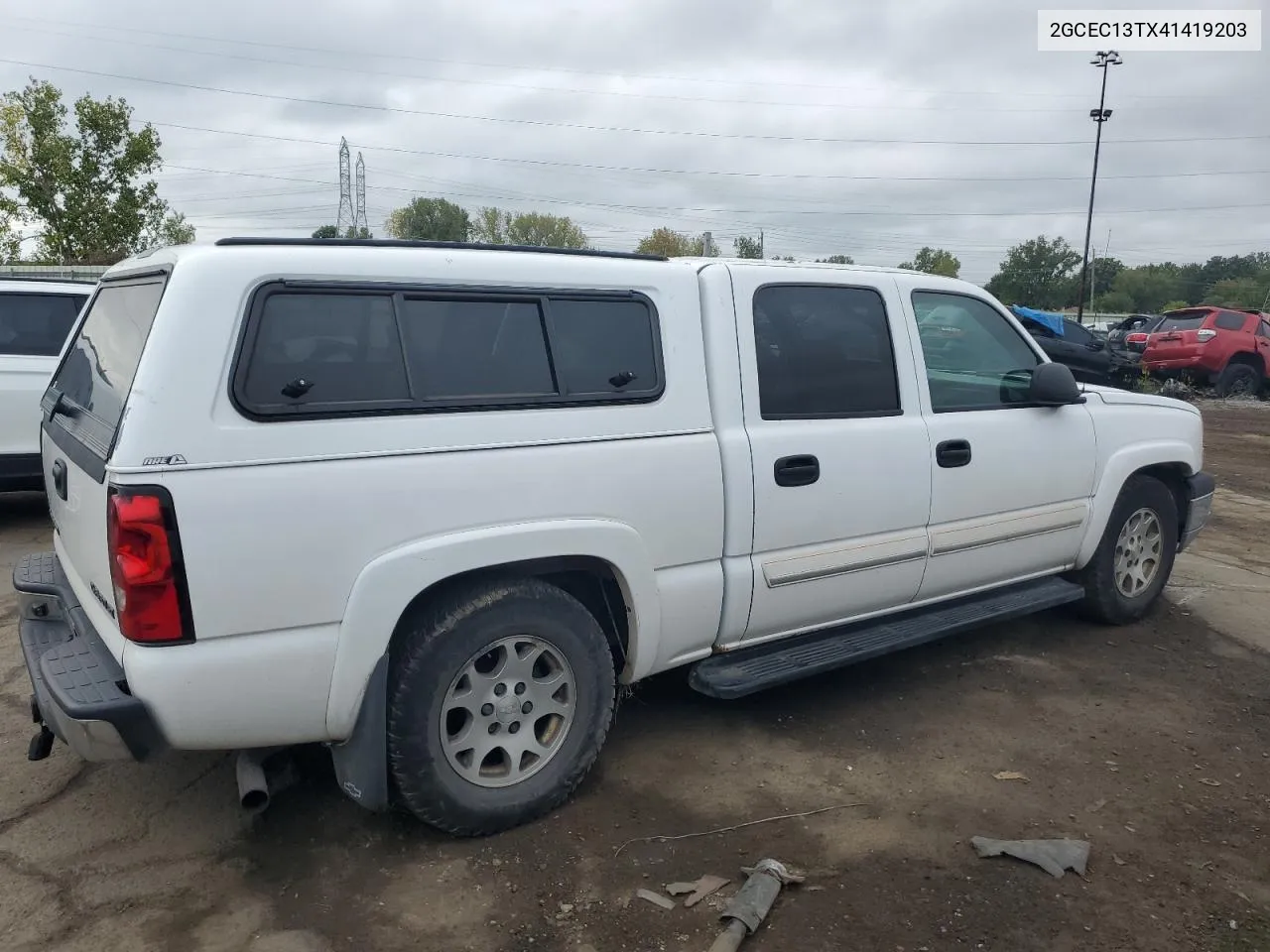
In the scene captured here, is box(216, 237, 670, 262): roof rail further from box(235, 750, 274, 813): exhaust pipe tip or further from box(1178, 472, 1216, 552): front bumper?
box(1178, 472, 1216, 552): front bumper

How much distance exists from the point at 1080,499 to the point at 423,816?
3.49 metres

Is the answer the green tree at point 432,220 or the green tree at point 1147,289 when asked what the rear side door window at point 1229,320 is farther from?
the green tree at point 1147,289

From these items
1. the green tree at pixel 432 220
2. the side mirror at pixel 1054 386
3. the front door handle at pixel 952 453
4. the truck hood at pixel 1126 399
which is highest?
the green tree at pixel 432 220

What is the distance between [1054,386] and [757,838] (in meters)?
2.52

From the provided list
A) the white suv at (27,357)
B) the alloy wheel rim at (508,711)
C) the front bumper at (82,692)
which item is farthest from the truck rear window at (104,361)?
the white suv at (27,357)

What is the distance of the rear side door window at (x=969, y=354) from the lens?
4.29m

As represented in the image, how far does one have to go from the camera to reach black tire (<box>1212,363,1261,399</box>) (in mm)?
18406

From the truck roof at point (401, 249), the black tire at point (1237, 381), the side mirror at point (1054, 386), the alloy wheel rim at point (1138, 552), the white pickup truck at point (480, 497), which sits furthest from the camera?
the black tire at point (1237, 381)

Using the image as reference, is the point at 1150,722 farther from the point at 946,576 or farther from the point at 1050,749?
the point at 946,576

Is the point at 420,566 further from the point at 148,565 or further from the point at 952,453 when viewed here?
the point at 952,453

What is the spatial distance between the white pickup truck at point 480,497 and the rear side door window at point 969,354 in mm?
22

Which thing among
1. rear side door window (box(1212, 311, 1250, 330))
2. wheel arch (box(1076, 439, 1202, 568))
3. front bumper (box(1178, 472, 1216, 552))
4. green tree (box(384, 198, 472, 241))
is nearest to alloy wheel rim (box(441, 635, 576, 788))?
wheel arch (box(1076, 439, 1202, 568))

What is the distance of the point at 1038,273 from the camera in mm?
68688

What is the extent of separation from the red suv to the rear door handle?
17.2 meters
